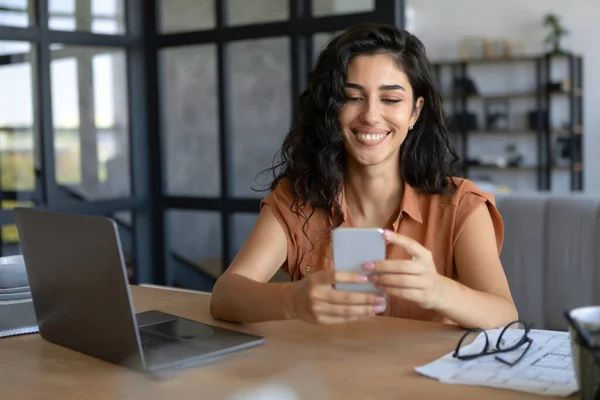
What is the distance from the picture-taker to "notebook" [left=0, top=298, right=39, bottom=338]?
1.52 m

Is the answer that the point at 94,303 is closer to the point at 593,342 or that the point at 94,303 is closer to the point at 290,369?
the point at 290,369

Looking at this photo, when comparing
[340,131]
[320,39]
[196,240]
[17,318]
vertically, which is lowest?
[196,240]

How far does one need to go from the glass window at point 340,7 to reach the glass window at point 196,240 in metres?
1.04

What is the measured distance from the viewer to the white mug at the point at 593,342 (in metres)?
0.93

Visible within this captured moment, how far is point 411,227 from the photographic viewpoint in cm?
185

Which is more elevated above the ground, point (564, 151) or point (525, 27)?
point (525, 27)

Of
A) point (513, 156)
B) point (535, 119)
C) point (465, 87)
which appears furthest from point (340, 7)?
point (513, 156)

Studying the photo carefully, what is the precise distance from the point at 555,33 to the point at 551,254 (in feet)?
21.0

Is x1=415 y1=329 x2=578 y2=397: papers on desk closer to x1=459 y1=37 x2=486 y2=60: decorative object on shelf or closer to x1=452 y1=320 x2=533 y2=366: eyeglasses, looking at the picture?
x1=452 y1=320 x2=533 y2=366: eyeglasses

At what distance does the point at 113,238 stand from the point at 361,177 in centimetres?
90

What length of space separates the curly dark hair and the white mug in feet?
2.86

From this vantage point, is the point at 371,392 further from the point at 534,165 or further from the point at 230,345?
the point at 534,165

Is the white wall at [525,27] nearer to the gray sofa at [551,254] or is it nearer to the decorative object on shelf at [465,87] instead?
the decorative object on shelf at [465,87]

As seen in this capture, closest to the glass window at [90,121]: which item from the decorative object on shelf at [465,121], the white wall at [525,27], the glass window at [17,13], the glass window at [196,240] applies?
the glass window at [17,13]
